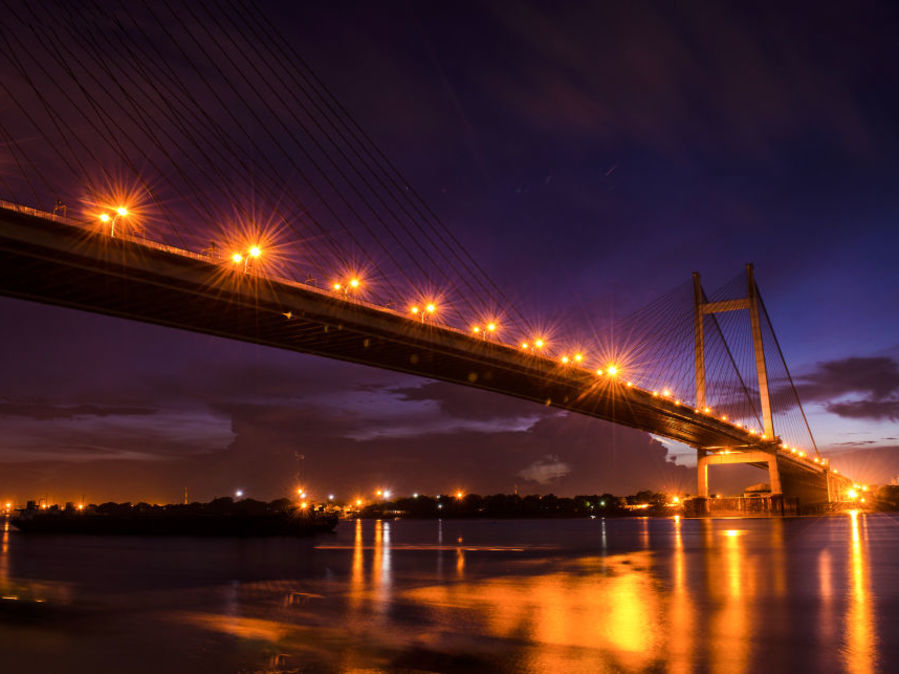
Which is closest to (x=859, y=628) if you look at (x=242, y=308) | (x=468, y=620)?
(x=468, y=620)

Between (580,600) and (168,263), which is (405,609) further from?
(168,263)

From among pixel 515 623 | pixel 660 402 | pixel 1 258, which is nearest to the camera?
pixel 515 623

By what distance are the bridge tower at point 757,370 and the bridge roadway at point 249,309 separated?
19767 millimetres

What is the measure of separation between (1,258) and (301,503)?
5854 centimetres

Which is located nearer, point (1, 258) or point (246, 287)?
point (1, 258)

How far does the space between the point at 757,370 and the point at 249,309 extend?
197 feet

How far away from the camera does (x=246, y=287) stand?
3425 centimetres

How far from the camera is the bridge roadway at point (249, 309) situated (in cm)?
2817

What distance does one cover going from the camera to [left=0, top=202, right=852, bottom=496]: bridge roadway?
2817 centimetres

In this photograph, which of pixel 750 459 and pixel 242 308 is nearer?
pixel 242 308

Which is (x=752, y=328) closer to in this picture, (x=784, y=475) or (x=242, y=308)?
(x=784, y=475)

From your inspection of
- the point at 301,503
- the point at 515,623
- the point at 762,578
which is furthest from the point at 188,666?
the point at 301,503

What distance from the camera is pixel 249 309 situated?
117 ft

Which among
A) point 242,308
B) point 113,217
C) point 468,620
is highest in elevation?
point 113,217
